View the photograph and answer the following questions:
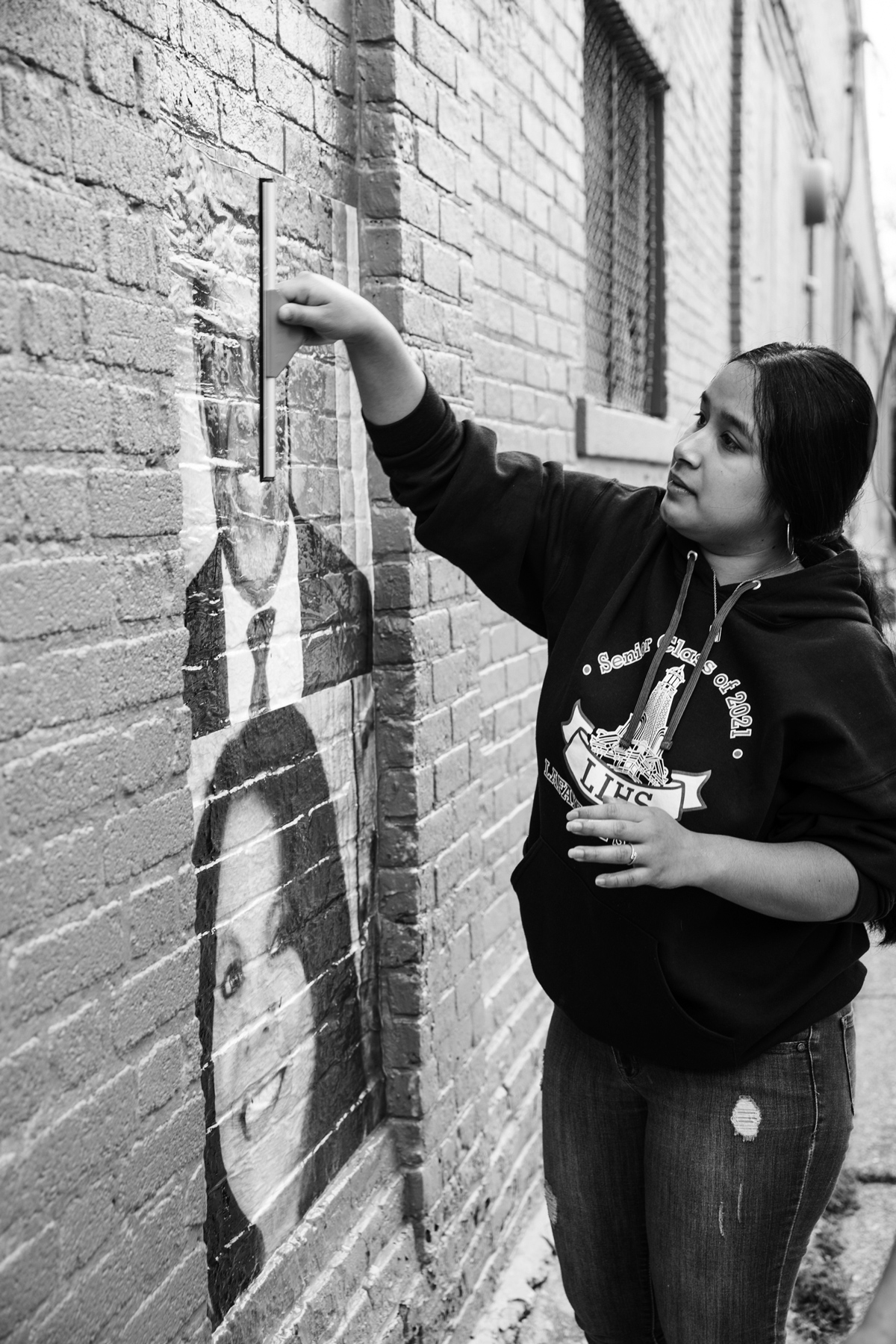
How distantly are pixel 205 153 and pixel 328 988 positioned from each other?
147 centimetres

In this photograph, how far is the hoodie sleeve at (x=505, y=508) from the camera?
2.01m

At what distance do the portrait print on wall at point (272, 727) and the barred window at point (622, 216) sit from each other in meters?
2.59

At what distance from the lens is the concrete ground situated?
3062mm

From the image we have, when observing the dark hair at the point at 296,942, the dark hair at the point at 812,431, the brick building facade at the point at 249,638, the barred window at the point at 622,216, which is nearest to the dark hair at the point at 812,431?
the dark hair at the point at 812,431

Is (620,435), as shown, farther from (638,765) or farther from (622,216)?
(638,765)

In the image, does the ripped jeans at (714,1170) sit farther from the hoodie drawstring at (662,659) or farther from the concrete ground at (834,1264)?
the concrete ground at (834,1264)

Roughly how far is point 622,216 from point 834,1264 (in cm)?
383

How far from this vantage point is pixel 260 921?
2.21m

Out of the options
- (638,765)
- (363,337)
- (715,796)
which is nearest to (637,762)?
(638,765)

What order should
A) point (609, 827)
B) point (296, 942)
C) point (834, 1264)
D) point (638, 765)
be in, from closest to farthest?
point (609, 827) → point (638, 765) → point (296, 942) → point (834, 1264)

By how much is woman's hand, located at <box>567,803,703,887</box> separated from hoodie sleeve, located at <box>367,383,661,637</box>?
0.48 metres

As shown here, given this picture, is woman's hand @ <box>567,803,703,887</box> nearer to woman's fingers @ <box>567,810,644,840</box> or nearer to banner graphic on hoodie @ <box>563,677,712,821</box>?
woman's fingers @ <box>567,810,644,840</box>

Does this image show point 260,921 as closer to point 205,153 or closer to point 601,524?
point 601,524

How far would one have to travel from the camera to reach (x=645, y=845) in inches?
67.6
